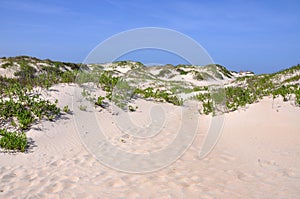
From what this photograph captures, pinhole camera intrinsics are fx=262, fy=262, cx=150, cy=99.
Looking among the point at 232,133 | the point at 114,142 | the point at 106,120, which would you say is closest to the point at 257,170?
the point at 232,133

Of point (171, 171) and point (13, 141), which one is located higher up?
point (13, 141)

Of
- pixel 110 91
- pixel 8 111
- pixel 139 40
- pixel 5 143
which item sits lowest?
pixel 5 143

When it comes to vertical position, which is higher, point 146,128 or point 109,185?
point 146,128

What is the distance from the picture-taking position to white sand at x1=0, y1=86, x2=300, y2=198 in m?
4.61

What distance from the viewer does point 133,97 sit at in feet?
41.2

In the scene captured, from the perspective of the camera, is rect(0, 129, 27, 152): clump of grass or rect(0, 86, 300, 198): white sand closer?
rect(0, 86, 300, 198): white sand

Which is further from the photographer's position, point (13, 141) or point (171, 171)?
point (13, 141)

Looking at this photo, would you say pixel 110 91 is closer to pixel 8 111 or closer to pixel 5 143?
pixel 8 111

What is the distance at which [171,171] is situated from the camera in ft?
18.3

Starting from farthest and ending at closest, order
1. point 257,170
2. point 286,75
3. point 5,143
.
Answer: point 286,75
point 5,143
point 257,170

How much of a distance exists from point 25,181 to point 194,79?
2608 centimetres

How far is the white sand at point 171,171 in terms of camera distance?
181 inches

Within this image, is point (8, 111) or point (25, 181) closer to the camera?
point (25, 181)

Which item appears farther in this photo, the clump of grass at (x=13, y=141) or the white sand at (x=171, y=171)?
the clump of grass at (x=13, y=141)
